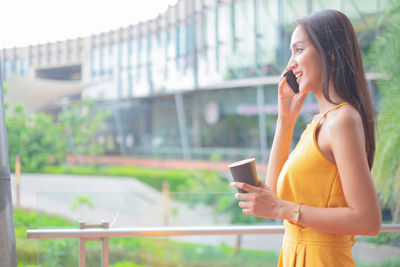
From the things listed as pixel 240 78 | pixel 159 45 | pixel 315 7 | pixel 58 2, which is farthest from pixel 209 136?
pixel 58 2

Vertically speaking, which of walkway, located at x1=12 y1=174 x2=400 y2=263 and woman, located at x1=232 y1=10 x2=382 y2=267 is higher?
woman, located at x1=232 y1=10 x2=382 y2=267

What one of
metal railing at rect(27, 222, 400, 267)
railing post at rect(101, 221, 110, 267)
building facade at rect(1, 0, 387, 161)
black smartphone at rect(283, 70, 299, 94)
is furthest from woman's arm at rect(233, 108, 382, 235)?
building facade at rect(1, 0, 387, 161)

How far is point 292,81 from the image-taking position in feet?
3.76

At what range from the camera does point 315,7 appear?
13500 mm

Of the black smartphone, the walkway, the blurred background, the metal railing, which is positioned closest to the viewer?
the black smartphone

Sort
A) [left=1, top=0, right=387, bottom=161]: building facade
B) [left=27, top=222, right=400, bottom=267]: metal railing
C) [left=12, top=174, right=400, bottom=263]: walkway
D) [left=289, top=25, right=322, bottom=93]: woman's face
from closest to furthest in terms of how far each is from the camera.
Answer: [left=289, top=25, right=322, bottom=93]: woman's face < [left=27, top=222, right=400, bottom=267]: metal railing < [left=12, top=174, right=400, bottom=263]: walkway < [left=1, top=0, right=387, bottom=161]: building facade

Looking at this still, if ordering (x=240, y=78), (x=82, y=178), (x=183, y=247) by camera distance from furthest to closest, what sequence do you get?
(x=82, y=178)
(x=240, y=78)
(x=183, y=247)

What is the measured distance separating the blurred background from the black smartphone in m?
8.38

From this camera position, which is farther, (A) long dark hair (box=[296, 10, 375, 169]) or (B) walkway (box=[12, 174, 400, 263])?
(B) walkway (box=[12, 174, 400, 263])

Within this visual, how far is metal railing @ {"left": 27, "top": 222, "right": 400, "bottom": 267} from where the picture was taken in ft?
5.56

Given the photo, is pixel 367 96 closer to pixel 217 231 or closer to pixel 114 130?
pixel 217 231

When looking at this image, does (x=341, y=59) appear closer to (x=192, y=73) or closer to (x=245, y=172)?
(x=245, y=172)

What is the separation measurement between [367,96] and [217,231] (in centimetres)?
97

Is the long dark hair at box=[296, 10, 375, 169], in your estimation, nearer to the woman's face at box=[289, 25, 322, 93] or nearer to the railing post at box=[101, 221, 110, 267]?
the woman's face at box=[289, 25, 322, 93]
